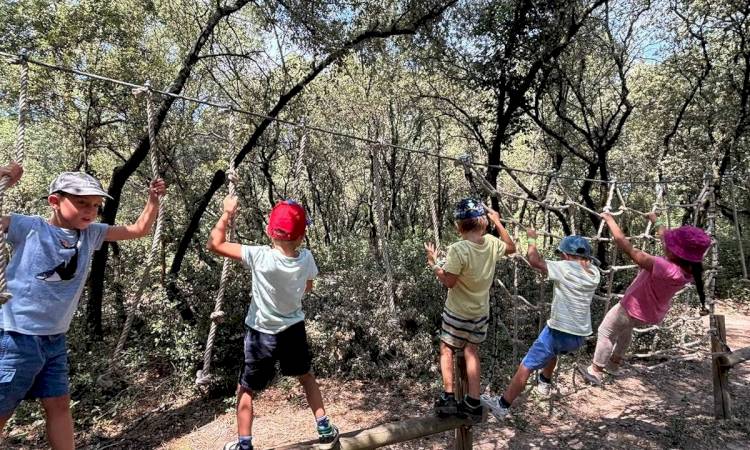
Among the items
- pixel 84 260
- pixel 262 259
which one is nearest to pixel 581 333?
pixel 262 259

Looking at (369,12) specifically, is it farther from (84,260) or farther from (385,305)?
(84,260)

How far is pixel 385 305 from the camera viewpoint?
6.02 metres

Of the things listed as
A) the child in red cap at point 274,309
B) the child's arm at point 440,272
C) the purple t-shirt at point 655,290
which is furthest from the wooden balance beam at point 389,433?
the purple t-shirt at point 655,290

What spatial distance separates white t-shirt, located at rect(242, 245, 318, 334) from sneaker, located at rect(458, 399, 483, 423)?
1116 millimetres

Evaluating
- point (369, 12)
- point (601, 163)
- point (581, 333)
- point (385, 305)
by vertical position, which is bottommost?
point (385, 305)

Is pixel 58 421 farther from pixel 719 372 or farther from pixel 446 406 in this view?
pixel 719 372

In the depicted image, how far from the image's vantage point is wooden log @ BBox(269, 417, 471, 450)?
210 cm

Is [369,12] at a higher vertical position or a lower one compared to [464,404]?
higher

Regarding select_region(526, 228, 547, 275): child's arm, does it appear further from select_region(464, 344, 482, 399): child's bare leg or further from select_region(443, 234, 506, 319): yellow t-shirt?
select_region(464, 344, 482, 399): child's bare leg

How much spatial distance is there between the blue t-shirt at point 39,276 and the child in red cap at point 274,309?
0.53 metres

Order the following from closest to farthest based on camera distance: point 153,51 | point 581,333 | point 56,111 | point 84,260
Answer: point 84,260, point 581,333, point 56,111, point 153,51

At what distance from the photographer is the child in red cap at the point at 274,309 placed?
1961 millimetres

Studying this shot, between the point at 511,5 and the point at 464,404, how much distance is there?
5.37m

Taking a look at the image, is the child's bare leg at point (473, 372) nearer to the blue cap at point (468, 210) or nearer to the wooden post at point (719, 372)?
the blue cap at point (468, 210)
